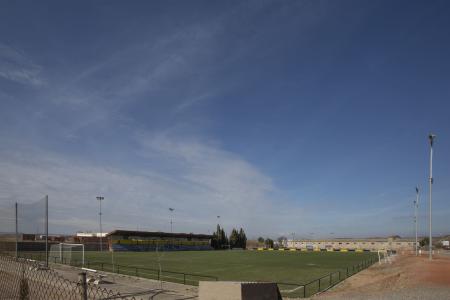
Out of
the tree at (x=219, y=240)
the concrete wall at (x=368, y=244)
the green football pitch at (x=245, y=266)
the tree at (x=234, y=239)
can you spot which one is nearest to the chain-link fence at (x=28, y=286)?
the green football pitch at (x=245, y=266)

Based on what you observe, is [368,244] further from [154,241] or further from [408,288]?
[408,288]

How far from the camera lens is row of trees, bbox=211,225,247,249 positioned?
124412mm

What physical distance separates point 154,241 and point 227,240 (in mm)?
29334

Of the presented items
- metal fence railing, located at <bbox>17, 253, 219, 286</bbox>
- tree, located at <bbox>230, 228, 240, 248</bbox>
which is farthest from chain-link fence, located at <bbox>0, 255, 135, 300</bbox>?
tree, located at <bbox>230, 228, 240, 248</bbox>

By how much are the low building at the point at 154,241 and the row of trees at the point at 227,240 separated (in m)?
2.20

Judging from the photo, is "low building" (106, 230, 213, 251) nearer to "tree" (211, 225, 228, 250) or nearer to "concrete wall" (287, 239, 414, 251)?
"tree" (211, 225, 228, 250)

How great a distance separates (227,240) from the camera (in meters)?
128

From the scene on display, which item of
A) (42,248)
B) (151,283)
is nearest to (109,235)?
(42,248)

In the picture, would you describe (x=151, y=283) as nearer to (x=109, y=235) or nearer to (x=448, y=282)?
(x=448, y=282)

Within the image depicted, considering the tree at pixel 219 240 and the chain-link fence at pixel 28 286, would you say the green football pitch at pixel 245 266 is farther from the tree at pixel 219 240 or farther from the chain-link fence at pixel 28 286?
the tree at pixel 219 240

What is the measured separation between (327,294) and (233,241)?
343 feet

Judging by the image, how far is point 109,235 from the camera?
95.4 m

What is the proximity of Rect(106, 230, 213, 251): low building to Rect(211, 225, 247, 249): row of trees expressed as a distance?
2.20 metres

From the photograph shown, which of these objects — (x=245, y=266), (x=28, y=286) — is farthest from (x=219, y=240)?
(x=28, y=286)
